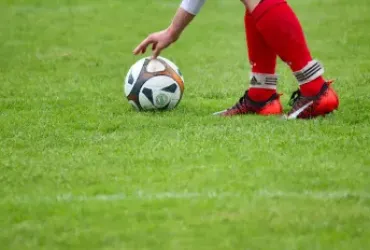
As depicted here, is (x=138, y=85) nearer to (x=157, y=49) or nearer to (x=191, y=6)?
(x=157, y=49)

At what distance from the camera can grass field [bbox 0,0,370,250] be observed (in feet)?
12.4

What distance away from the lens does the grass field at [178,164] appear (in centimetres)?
377

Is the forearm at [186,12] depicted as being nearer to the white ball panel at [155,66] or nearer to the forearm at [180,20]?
the forearm at [180,20]

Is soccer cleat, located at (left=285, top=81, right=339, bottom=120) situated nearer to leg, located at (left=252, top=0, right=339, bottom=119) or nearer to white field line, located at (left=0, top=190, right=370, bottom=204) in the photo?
leg, located at (left=252, top=0, right=339, bottom=119)

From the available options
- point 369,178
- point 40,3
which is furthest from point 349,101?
point 40,3

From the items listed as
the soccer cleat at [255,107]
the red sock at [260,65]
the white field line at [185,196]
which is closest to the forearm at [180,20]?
the red sock at [260,65]

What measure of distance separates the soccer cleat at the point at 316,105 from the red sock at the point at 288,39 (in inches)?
1.4

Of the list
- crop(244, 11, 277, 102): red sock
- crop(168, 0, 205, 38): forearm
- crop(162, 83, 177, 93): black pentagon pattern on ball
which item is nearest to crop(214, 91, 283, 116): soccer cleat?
crop(244, 11, 277, 102): red sock

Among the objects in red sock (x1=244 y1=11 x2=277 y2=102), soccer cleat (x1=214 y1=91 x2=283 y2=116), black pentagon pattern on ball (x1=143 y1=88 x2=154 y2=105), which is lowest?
black pentagon pattern on ball (x1=143 y1=88 x2=154 y2=105)

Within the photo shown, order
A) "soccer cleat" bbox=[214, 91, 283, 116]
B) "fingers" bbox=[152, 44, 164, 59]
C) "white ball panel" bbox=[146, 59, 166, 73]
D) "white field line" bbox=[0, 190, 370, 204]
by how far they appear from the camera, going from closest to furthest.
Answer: "white field line" bbox=[0, 190, 370, 204]
"fingers" bbox=[152, 44, 164, 59]
"soccer cleat" bbox=[214, 91, 283, 116]
"white ball panel" bbox=[146, 59, 166, 73]

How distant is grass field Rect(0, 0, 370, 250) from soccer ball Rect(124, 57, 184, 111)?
0.31 ft

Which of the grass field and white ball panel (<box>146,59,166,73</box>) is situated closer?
the grass field

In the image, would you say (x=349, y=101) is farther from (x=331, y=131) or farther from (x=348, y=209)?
(x=348, y=209)

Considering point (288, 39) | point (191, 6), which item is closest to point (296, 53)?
point (288, 39)
